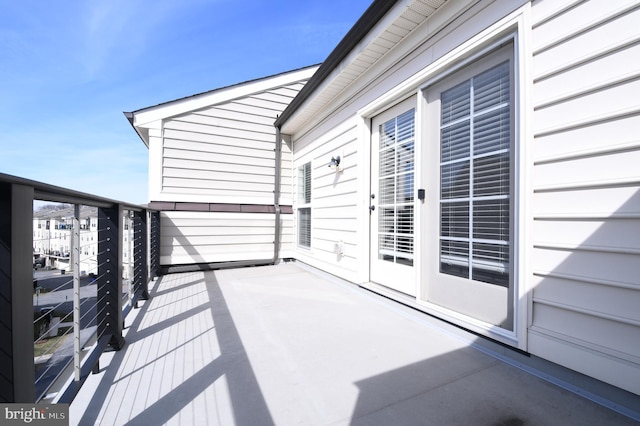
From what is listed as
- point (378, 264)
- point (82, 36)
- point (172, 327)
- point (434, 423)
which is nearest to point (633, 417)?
point (434, 423)

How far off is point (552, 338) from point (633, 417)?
1.23ft

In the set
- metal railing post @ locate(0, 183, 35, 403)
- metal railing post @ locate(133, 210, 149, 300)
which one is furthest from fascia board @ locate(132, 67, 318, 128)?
metal railing post @ locate(0, 183, 35, 403)

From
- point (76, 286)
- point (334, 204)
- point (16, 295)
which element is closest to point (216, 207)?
point (334, 204)

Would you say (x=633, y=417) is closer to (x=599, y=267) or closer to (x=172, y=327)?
(x=599, y=267)

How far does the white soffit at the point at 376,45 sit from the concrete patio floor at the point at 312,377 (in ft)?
8.07

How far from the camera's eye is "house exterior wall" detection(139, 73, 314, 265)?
463 cm

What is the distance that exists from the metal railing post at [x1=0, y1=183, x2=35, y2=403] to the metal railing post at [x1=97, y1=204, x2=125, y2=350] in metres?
1.05

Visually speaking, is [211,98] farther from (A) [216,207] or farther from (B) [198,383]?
(B) [198,383]

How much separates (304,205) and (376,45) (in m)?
2.82

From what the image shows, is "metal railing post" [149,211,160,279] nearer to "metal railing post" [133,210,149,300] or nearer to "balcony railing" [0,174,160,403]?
"metal railing post" [133,210,149,300]

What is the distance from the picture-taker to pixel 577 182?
4.78 feet

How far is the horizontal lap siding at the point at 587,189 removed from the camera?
129 cm

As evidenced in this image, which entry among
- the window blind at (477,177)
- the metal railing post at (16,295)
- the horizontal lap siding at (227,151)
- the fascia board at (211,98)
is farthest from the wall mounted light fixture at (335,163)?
the metal railing post at (16,295)

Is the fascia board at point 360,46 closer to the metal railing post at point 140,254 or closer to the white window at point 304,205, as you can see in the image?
the white window at point 304,205
